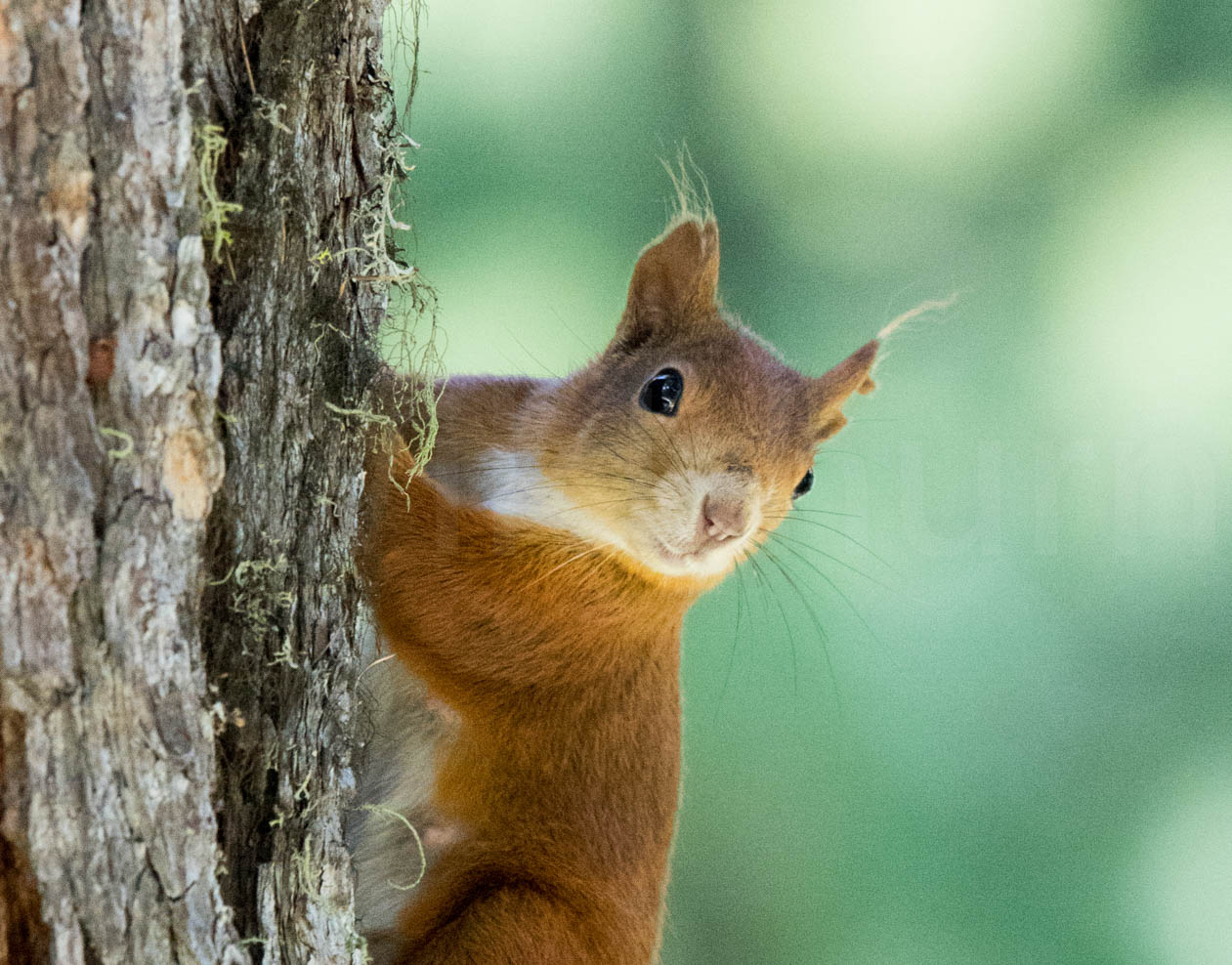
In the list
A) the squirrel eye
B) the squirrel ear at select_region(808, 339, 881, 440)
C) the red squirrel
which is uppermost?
the squirrel ear at select_region(808, 339, 881, 440)

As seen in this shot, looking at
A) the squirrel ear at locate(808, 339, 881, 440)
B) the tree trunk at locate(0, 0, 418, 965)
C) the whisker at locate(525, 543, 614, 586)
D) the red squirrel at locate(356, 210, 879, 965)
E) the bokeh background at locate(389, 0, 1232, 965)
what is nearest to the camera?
the tree trunk at locate(0, 0, 418, 965)

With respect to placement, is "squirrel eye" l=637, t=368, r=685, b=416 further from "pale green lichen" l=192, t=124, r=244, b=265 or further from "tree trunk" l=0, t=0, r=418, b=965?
"pale green lichen" l=192, t=124, r=244, b=265

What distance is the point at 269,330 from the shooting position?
834 millimetres

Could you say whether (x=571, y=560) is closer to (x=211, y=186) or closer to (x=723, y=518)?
(x=723, y=518)

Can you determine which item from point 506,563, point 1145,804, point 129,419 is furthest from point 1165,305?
point 129,419

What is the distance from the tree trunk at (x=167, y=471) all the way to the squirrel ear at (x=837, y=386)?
2.82 ft

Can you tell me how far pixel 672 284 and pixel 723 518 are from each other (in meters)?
0.46

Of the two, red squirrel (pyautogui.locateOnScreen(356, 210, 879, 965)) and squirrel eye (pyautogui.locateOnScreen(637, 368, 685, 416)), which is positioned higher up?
squirrel eye (pyautogui.locateOnScreen(637, 368, 685, 416))

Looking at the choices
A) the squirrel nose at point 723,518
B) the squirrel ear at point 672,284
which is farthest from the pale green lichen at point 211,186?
the squirrel ear at point 672,284

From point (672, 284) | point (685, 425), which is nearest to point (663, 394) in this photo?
point (685, 425)

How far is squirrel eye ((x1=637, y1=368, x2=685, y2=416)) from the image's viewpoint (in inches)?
59.9

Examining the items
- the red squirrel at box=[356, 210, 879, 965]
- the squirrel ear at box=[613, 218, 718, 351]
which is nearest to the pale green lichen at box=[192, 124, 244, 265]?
the red squirrel at box=[356, 210, 879, 965]

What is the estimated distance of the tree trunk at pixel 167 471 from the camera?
68cm

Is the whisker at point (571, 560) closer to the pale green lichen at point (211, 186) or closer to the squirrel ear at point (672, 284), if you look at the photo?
the squirrel ear at point (672, 284)
